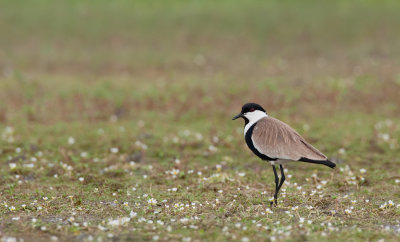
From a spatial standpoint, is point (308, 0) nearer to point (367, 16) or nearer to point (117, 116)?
point (367, 16)

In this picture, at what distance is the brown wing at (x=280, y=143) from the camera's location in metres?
8.02

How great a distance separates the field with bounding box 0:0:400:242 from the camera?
7.59m

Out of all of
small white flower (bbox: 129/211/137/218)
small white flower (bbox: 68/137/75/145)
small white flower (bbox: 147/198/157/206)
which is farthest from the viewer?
small white flower (bbox: 68/137/75/145)

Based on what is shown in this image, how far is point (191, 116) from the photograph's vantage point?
51.2ft

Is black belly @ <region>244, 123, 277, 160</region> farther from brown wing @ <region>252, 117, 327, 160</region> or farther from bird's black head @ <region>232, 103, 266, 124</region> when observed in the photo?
bird's black head @ <region>232, 103, 266, 124</region>

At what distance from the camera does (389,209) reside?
7.97 m

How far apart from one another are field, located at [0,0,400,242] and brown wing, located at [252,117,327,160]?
0.85m

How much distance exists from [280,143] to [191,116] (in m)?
7.62

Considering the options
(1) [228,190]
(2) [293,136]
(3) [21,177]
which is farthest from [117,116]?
(2) [293,136]

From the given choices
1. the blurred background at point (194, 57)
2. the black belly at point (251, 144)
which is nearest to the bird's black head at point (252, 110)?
the black belly at point (251, 144)

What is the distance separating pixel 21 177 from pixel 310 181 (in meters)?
5.86

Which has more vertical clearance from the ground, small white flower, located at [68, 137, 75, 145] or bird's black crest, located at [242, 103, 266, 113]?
small white flower, located at [68, 137, 75, 145]

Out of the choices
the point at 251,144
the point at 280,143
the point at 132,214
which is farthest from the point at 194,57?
the point at 132,214

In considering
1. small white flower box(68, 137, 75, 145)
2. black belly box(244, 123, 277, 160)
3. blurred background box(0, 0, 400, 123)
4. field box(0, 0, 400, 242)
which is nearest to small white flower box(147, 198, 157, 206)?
field box(0, 0, 400, 242)
